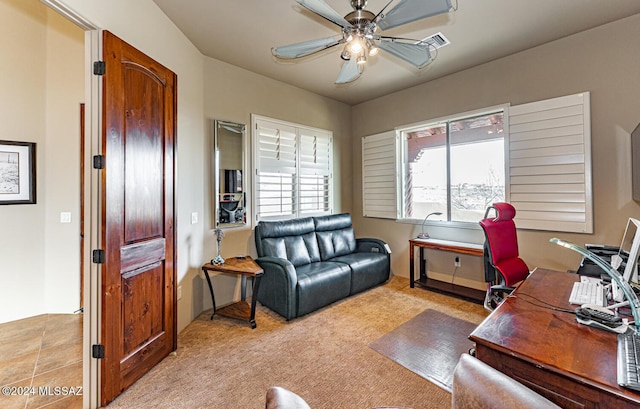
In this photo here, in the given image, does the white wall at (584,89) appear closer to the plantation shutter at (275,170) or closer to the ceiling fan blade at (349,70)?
the ceiling fan blade at (349,70)

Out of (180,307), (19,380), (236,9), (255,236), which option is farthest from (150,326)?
(236,9)

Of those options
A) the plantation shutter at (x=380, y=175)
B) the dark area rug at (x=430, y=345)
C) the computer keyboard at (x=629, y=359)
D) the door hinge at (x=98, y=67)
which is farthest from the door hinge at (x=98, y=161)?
the plantation shutter at (x=380, y=175)

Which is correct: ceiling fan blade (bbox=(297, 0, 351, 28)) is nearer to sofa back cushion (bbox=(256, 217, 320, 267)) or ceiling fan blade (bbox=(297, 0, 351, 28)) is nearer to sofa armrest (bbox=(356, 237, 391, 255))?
sofa back cushion (bbox=(256, 217, 320, 267))

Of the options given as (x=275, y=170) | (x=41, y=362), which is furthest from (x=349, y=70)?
(x=41, y=362)

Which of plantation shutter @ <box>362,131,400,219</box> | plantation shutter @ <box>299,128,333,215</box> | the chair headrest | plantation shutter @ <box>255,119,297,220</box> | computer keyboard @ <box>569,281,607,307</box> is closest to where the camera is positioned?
computer keyboard @ <box>569,281,607,307</box>

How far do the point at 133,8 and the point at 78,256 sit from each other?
8.83ft

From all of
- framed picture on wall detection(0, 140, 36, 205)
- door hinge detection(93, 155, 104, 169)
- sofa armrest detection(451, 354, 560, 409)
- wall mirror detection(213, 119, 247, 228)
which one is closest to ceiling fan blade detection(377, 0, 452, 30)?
sofa armrest detection(451, 354, 560, 409)

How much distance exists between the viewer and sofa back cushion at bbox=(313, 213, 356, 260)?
155 inches

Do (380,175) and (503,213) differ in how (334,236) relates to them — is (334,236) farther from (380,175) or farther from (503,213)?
(503,213)

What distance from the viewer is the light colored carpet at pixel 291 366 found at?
1.81 m

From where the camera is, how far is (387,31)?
274 cm

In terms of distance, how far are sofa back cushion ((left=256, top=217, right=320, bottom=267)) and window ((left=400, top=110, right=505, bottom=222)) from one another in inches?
64.2

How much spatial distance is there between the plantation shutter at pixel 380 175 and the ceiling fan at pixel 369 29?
7.06 feet

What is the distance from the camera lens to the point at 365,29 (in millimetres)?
A: 1941
